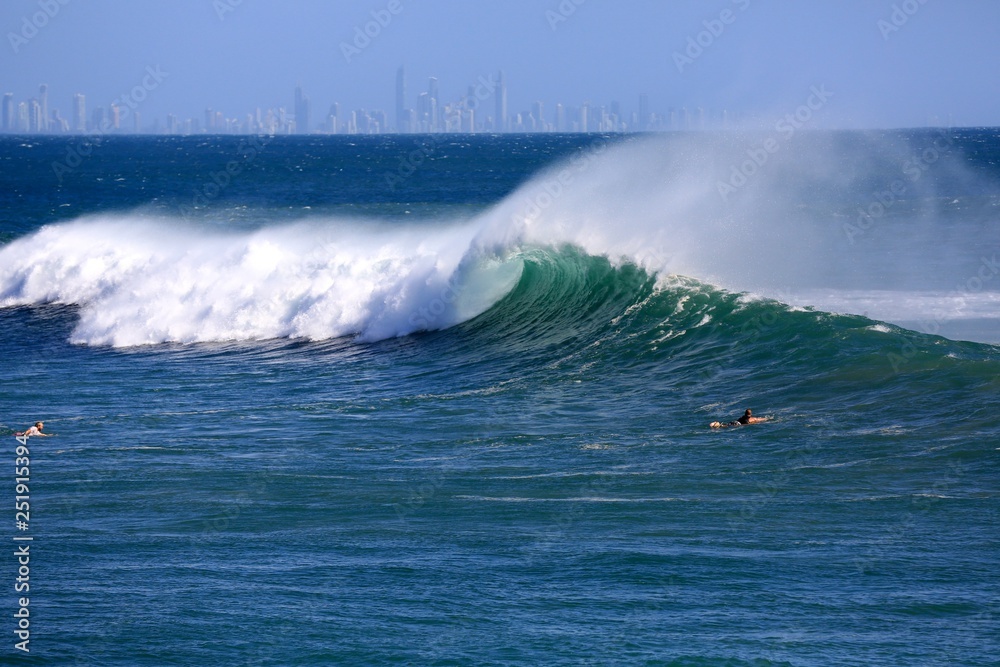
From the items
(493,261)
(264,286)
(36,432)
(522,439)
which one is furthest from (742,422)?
(264,286)

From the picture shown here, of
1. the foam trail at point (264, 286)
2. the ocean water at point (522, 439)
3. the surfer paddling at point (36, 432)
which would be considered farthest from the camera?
the foam trail at point (264, 286)

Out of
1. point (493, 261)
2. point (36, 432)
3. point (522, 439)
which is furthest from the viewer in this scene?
point (493, 261)

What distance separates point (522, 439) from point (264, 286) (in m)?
13.5

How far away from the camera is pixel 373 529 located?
1133 centimetres

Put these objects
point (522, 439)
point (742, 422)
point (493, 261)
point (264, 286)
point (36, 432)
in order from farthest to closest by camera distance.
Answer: point (264, 286)
point (493, 261)
point (36, 432)
point (742, 422)
point (522, 439)

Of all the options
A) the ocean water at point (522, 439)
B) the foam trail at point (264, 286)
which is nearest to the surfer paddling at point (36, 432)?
the ocean water at point (522, 439)

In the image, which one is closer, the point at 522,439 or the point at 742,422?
the point at 522,439

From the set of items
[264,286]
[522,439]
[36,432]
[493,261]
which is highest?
[493,261]

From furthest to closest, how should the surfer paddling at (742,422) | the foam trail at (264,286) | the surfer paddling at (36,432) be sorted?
the foam trail at (264,286) < the surfer paddling at (36,432) < the surfer paddling at (742,422)

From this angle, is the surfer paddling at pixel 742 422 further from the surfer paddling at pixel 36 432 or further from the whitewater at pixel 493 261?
the surfer paddling at pixel 36 432

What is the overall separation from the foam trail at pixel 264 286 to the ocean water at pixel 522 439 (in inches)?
3.6

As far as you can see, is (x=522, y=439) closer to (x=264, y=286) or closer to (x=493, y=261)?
(x=493, y=261)

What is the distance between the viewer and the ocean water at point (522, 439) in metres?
9.10

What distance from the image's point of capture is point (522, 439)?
14602 mm
